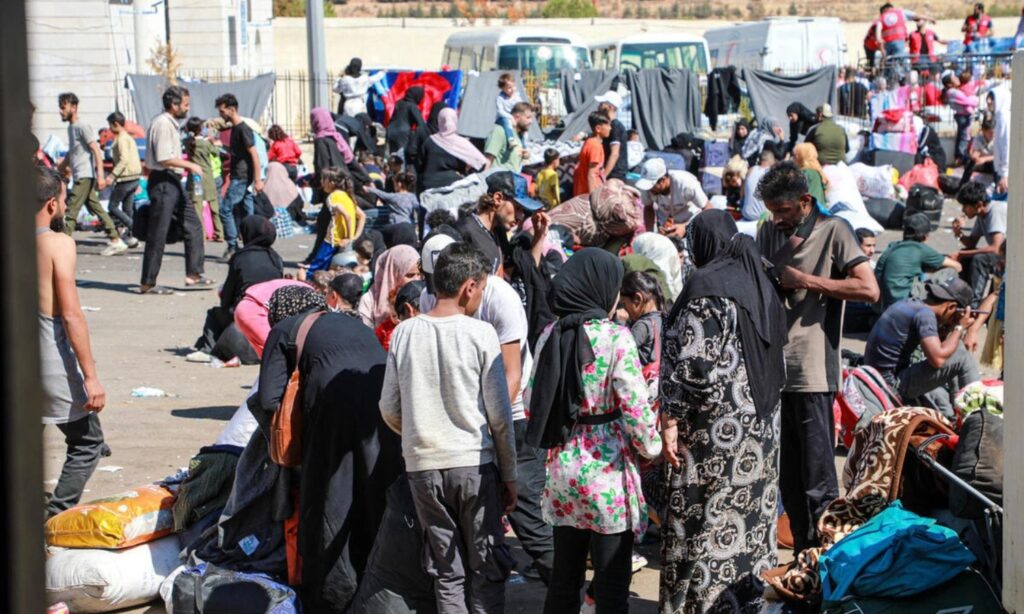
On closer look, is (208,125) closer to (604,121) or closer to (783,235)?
(604,121)

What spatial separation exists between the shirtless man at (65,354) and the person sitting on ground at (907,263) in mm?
6089

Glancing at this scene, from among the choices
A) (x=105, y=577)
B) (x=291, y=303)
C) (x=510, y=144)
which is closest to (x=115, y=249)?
(x=510, y=144)

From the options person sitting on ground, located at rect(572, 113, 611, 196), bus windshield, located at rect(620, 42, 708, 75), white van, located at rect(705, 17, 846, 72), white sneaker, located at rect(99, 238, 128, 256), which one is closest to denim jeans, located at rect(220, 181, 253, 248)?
white sneaker, located at rect(99, 238, 128, 256)

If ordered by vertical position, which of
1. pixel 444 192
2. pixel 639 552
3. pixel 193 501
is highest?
pixel 444 192

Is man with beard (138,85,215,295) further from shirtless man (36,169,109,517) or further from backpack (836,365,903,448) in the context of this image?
backpack (836,365,903,448)

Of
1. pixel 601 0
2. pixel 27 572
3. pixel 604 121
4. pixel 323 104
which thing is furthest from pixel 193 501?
pixel 601 0

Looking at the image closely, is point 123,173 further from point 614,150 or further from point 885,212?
point 885,212

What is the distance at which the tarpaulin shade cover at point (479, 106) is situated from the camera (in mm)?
20094

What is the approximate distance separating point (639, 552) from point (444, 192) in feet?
22.5

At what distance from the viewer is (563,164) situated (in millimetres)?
15398

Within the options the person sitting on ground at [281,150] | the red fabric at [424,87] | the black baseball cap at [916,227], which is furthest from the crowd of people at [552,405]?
the red fabric at [424,87]

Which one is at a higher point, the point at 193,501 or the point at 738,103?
the point at 738,103

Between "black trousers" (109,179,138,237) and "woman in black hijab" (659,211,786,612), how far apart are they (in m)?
12.1

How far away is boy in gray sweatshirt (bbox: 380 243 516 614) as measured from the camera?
4.34m
